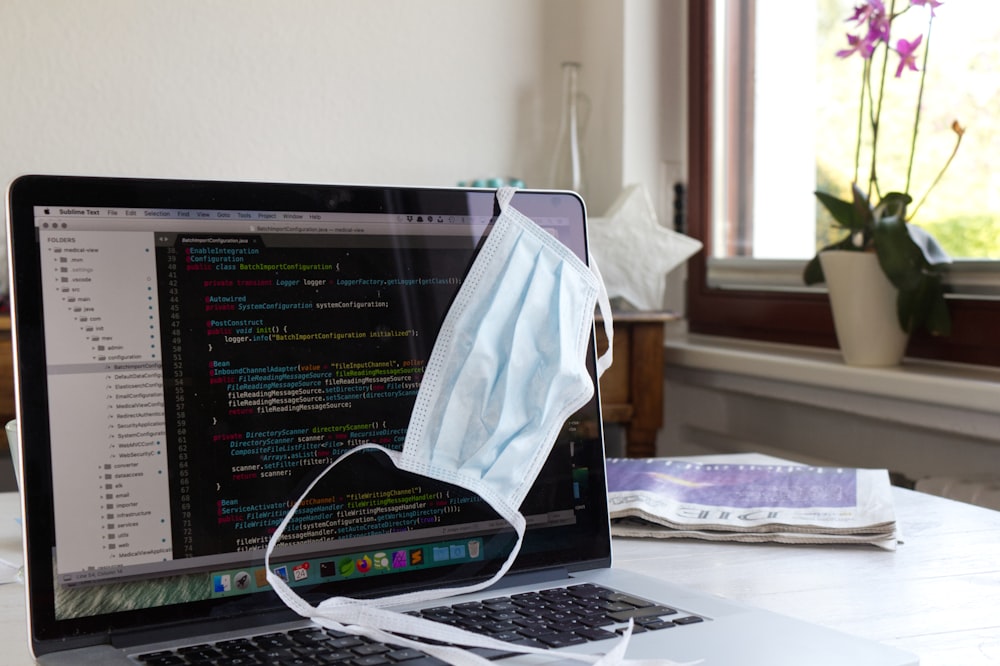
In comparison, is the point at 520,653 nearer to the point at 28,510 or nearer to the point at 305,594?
the point at 305,594

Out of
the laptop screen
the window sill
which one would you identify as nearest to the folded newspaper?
the laptop screen

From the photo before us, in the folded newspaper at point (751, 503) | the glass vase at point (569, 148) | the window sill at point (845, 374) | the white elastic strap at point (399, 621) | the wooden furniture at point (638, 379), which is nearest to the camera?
the white elastic strap at point (399, 621)

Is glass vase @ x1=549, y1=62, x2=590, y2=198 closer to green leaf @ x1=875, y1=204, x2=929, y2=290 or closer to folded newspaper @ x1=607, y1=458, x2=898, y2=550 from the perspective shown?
green leaf @ x1=875, y1=204, x2=929, y2=290

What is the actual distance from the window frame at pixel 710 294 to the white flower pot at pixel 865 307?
0.33 ft

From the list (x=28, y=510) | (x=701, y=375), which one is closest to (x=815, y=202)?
(x=701, y=375)

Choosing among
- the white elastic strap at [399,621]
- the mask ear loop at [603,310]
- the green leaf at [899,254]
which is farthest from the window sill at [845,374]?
the white elastic strap at [399,621]

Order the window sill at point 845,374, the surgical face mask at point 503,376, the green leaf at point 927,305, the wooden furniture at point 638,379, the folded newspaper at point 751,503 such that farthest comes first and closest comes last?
the wooden furniture at point 638,379
the green leaf at point 927,305
the window sill at point 845,374
the folded newspaper at point 751,503
the surgical face mask at point 503,376

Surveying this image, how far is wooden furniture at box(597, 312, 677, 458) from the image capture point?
1.71 meters

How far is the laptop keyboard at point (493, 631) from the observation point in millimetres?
500

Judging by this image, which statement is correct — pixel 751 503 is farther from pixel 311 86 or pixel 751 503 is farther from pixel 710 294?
pixel 311 86

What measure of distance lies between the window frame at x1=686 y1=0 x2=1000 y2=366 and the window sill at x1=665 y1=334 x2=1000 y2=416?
0.03 metres

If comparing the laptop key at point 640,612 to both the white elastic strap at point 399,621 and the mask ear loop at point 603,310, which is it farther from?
the mask ear loop at point 603,310

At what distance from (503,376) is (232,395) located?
0.54ft

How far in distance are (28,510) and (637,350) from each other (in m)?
1.28
